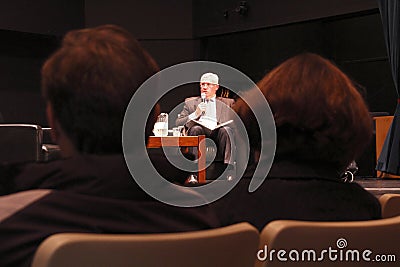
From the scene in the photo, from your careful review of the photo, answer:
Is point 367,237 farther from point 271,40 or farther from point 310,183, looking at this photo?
point 271,40

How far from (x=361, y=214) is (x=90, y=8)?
8097 millimetres

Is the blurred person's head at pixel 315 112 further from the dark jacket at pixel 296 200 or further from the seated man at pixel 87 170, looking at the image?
the seated man at pixel 87 170

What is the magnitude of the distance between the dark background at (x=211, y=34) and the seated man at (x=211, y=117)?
220cm

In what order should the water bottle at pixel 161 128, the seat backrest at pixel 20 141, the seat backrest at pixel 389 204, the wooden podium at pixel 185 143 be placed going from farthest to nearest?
the water bottle at pixel 161 128 → the wooden podium at pixel 185 143 → the seat backrest at pixel 20 141 → the seat backrest at pixel 389 204

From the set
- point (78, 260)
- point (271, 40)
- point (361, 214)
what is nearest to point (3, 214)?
point (78, 260)

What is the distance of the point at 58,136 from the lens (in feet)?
3.36

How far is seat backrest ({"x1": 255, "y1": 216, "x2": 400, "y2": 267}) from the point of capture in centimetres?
97

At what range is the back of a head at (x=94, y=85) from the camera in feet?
3.20

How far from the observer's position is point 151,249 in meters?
0.81

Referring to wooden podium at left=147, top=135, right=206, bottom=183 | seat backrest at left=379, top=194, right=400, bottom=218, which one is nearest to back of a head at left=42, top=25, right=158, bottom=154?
seat backrest at left=379, top=194, right=400, bottom=218

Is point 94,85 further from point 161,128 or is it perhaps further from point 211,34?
point 211,34

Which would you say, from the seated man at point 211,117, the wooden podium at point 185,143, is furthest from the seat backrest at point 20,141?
the seated man at point 211,117

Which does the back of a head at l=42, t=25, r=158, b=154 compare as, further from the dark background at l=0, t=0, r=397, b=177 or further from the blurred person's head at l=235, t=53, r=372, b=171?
the dark background at l=0, t=0, r=397, b=177

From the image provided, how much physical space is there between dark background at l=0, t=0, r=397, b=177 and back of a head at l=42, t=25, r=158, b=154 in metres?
6.20
